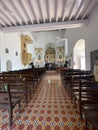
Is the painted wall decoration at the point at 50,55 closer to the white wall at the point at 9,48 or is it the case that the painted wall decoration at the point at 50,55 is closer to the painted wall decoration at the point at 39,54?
the painted wall decoration at the point at 39,54

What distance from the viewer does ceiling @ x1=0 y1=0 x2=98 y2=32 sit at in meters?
5.02

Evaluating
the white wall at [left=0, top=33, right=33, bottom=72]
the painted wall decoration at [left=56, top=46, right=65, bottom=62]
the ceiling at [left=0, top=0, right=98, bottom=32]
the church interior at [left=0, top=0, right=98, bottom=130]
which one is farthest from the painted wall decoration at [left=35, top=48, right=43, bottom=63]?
the ceiling at [left=0, top=0, right=98, bottom=32]

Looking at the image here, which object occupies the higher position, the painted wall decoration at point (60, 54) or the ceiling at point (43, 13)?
the ceiling at point (43, 13)

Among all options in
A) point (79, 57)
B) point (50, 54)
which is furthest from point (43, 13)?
point (50, 54)

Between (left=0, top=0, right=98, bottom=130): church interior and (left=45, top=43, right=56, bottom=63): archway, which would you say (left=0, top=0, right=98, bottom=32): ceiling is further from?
(left=45, top=43, right=56, bottom=63): archway

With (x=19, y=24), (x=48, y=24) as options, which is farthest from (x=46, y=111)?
(x=19, y=24)

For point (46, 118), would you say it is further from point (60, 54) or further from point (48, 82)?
point (60, 54)

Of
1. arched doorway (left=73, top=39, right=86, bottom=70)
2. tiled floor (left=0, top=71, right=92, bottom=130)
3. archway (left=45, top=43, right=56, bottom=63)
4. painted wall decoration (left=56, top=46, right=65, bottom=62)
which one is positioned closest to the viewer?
tiled floor (left=0, top=71, right=92, bottom=130)

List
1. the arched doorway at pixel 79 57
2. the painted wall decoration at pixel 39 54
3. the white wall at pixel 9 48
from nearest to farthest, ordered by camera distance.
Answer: the white wall at pixel 9 48 < the arched doorway at pixel 79 57 < the painted wall decoration at pixel 39 54

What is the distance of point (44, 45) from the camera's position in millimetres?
21109

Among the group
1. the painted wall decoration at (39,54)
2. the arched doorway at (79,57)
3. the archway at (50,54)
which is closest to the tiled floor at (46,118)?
the arched doorway at (79,57)

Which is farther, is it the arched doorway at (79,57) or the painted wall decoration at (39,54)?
the painted wall decoration at (39,54)

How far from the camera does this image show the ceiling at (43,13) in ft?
16.5

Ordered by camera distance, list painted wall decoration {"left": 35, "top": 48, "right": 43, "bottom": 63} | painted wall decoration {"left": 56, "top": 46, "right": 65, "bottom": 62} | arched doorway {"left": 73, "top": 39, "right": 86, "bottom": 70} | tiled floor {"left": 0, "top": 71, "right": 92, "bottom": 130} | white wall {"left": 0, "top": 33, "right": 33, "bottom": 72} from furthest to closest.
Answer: painted wall decoration {"left": 35, "top": 48, "right": 43, "bottom": 63}, painted wall decoration {"left": 56, "top": 46, "right": 65, "bottom": 62}, arched doorway {"left": 73, "top": 39, "right": 86, "bottom": 70}, white wall {"left": 0, "top": 33, "right": 33, "bottom": 72}, tiled floor {"left": 0, "top": 71, "right": 92, "bottom": 130}
